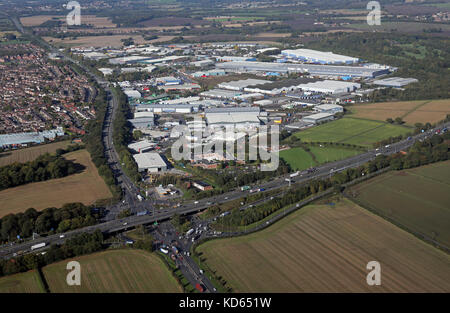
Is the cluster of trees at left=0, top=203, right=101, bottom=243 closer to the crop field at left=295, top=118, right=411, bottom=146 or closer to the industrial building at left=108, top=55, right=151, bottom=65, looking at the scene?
the crop field at left=295, top=118, right=411, bottom=146

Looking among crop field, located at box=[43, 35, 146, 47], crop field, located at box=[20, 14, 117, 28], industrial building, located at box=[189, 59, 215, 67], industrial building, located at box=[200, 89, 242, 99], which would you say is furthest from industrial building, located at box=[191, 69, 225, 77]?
crop field, located at box=[20, 14, 117, 28]

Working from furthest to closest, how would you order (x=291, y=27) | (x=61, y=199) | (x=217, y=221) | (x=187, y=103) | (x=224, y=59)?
1. (x=291, y=27)
2. (x=224, y=59)
3. (x=187, y=103)
4. (x=61, y=199)
5. (x=217, y=221)

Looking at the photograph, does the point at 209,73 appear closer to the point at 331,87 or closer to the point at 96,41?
the point at 331,87

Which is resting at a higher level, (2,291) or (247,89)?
(247,89)

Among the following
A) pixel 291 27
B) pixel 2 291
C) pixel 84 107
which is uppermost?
pixel 291 27

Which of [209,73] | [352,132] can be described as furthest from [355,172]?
[209,73]

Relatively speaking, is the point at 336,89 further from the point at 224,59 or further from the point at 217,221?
the point at 217,221
